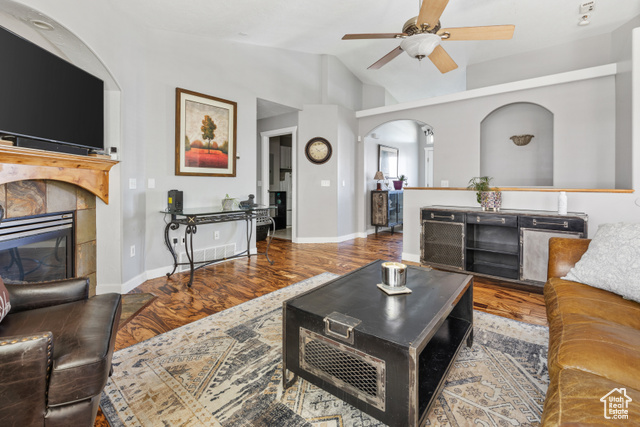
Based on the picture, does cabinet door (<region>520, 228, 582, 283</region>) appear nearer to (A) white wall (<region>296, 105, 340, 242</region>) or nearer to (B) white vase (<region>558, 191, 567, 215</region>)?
(B) white vase (<region>558, 191, 567, 215</region>)

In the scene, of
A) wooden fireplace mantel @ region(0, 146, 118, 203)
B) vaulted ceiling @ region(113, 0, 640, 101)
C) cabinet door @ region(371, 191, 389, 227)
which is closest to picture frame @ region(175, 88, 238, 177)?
vaulted ceiling @ region(113, 0, 640, 101)

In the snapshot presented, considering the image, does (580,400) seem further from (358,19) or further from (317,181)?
(317,181)

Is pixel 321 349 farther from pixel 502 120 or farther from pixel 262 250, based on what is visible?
pixel 502 120

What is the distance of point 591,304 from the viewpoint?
1479mm

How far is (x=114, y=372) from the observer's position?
166 cm

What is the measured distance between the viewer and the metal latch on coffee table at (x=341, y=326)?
1217 mm

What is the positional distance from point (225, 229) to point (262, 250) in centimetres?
86

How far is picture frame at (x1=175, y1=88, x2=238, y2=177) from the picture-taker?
3633mm

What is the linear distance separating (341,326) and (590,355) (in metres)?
0.91

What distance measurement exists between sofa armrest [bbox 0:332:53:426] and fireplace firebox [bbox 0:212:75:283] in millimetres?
1505

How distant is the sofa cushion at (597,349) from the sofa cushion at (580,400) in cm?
5

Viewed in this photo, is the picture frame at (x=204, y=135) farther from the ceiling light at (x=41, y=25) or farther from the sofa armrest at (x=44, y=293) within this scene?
the sofa armrest at (x=44, y=293)

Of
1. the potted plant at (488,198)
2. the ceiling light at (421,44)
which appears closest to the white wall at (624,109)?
the potted plant at (488,198)

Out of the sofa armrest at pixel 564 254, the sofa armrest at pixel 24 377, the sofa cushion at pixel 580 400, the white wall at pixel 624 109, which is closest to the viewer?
the sofa cushion at pixel 580 400
